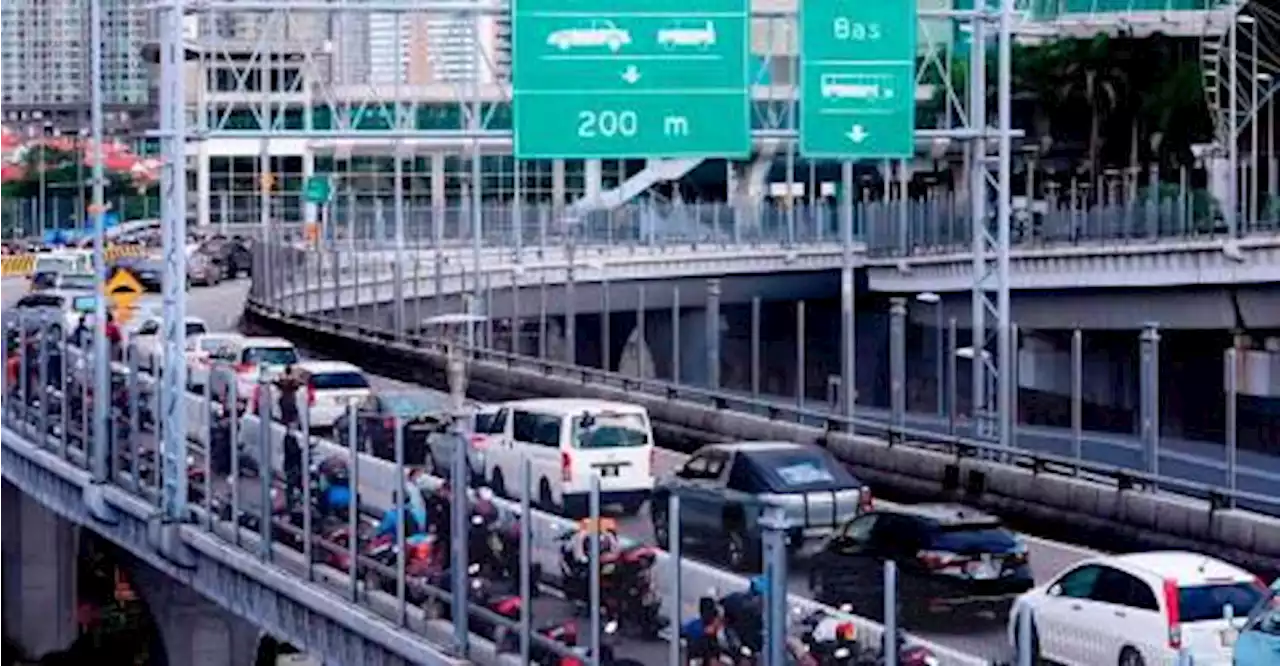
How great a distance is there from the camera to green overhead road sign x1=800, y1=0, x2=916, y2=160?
39.2 meters

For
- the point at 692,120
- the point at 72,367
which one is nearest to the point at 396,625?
the point at 72,367

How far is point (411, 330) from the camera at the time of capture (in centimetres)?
6469

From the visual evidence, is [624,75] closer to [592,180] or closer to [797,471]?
[797,471]

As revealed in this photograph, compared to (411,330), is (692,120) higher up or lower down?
higher up

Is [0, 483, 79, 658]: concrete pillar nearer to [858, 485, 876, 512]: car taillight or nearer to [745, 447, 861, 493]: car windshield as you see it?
[745, 447, 861, 493]: car windshield

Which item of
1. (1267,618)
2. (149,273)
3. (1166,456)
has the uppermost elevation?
(149,273)

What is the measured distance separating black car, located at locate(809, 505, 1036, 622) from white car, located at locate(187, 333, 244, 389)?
8957mm

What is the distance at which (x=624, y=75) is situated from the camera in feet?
123

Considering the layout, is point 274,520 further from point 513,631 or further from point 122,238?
point 122,238

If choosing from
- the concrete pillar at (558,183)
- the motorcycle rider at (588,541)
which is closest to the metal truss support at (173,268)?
the motorcycle rider at (588,541)

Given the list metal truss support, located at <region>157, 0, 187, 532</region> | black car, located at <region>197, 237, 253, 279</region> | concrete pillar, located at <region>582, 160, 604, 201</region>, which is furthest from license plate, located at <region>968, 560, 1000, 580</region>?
concrete pillar, located at <region>582, 160, 604, 201</region>

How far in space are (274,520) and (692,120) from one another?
1421 cm

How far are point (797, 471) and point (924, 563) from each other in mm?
6943

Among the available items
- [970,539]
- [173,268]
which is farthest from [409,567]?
[173,268]
